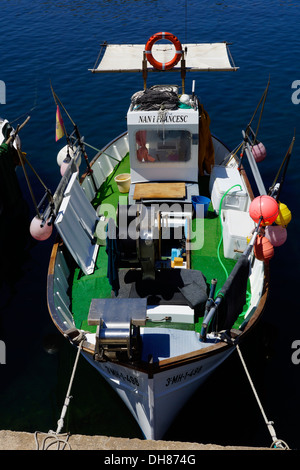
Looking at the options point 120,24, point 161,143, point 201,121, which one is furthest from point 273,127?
point 120,24

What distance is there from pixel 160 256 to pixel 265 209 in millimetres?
3007

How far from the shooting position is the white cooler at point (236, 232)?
33.3ft

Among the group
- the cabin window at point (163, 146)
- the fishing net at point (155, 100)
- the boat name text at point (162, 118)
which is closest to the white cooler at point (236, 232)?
the cabin window at point (163, 146)

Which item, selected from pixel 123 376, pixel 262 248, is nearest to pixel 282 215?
pixel 262 248

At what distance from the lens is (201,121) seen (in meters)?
12.5

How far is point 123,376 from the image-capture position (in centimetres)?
769

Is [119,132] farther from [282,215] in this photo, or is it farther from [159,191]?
[282,215]

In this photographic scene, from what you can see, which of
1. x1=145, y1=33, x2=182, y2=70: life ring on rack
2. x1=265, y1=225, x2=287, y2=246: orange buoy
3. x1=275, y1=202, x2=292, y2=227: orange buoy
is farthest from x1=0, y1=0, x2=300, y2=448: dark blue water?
x1=145, y1=33, x2=182, y2=70: life ring on rack

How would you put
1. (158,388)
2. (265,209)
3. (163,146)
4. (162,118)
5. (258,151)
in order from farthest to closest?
(258,151) → (163,146) → (162,118) → (265,209) → (158,388)

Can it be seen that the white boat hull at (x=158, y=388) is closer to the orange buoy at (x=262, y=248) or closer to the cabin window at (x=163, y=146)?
the orange buoy at (x=262, y=248)

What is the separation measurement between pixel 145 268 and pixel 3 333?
5.45 metres

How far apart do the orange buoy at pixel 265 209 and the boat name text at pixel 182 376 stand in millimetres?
3619

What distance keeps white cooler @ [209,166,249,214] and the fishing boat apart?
0.11 ft

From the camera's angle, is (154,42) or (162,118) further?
(154,42)
